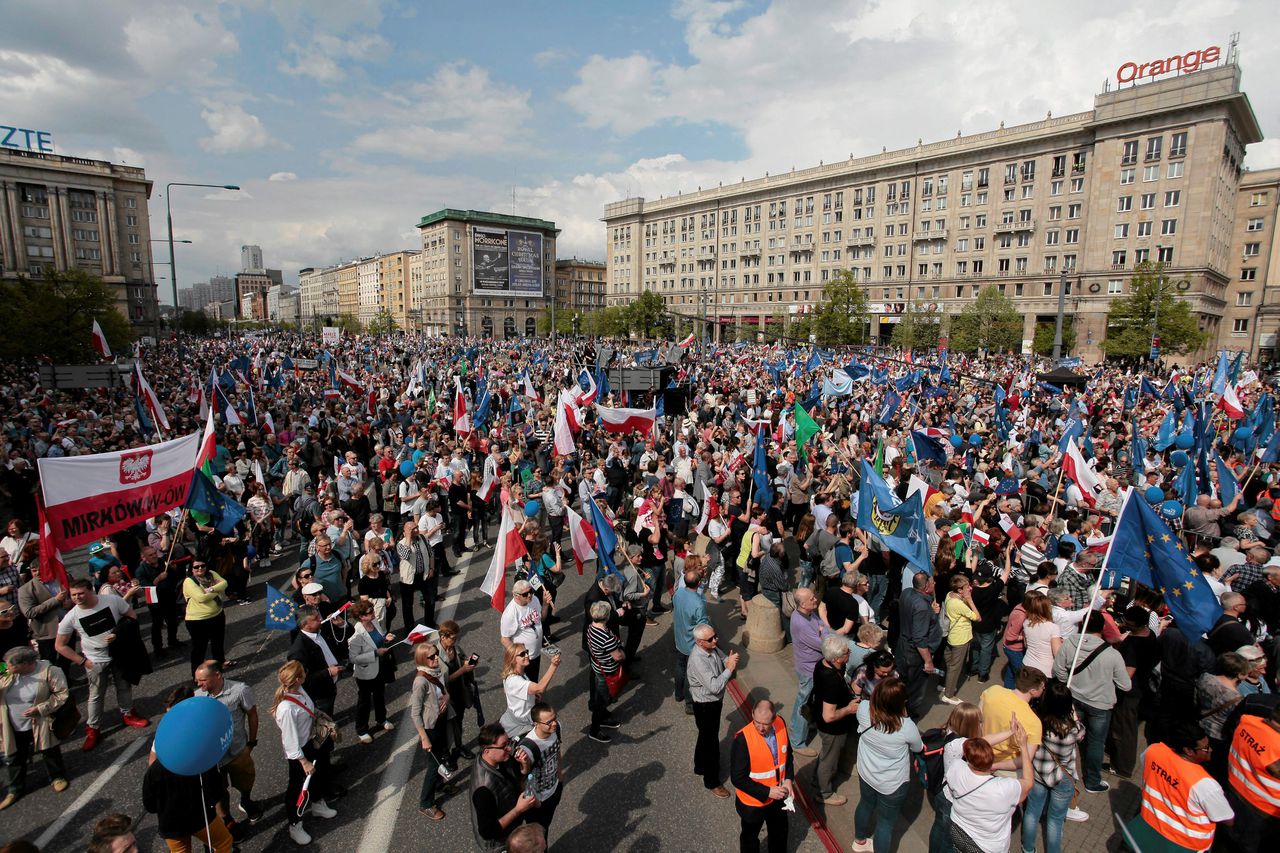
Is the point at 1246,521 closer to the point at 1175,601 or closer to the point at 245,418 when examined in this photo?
the point at 1175,601

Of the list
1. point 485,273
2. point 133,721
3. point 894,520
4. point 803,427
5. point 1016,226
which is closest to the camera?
point 133,721

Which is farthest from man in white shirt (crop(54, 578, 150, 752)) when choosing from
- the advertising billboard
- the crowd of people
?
the advertising billboard

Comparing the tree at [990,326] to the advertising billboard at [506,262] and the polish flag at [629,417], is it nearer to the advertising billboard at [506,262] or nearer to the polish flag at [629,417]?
the polish flag at [629,417]

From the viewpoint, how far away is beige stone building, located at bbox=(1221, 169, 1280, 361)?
221 feet

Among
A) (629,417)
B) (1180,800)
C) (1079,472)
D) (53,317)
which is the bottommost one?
(1180,800)

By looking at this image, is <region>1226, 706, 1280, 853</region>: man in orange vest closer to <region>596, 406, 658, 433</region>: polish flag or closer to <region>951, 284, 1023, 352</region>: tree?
<region>596, 406, 658, 433</region>: polish flag

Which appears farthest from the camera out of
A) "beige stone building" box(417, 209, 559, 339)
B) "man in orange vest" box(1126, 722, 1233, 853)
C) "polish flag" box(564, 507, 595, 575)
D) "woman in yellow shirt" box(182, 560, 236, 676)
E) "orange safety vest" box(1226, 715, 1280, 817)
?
"beige stone building" box(417, 209, 559, 339)

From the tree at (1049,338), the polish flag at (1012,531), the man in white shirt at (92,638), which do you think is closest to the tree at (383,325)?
the tree at (1049,338)

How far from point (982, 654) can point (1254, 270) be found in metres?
87.9

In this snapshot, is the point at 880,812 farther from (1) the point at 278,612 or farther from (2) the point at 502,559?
(1) the point at 278,612

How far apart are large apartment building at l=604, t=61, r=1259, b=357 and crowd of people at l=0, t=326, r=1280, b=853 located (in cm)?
2972

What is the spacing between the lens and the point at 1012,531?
9.23 m

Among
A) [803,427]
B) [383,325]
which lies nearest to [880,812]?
[803,427]

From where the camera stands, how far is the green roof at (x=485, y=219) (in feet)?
415
